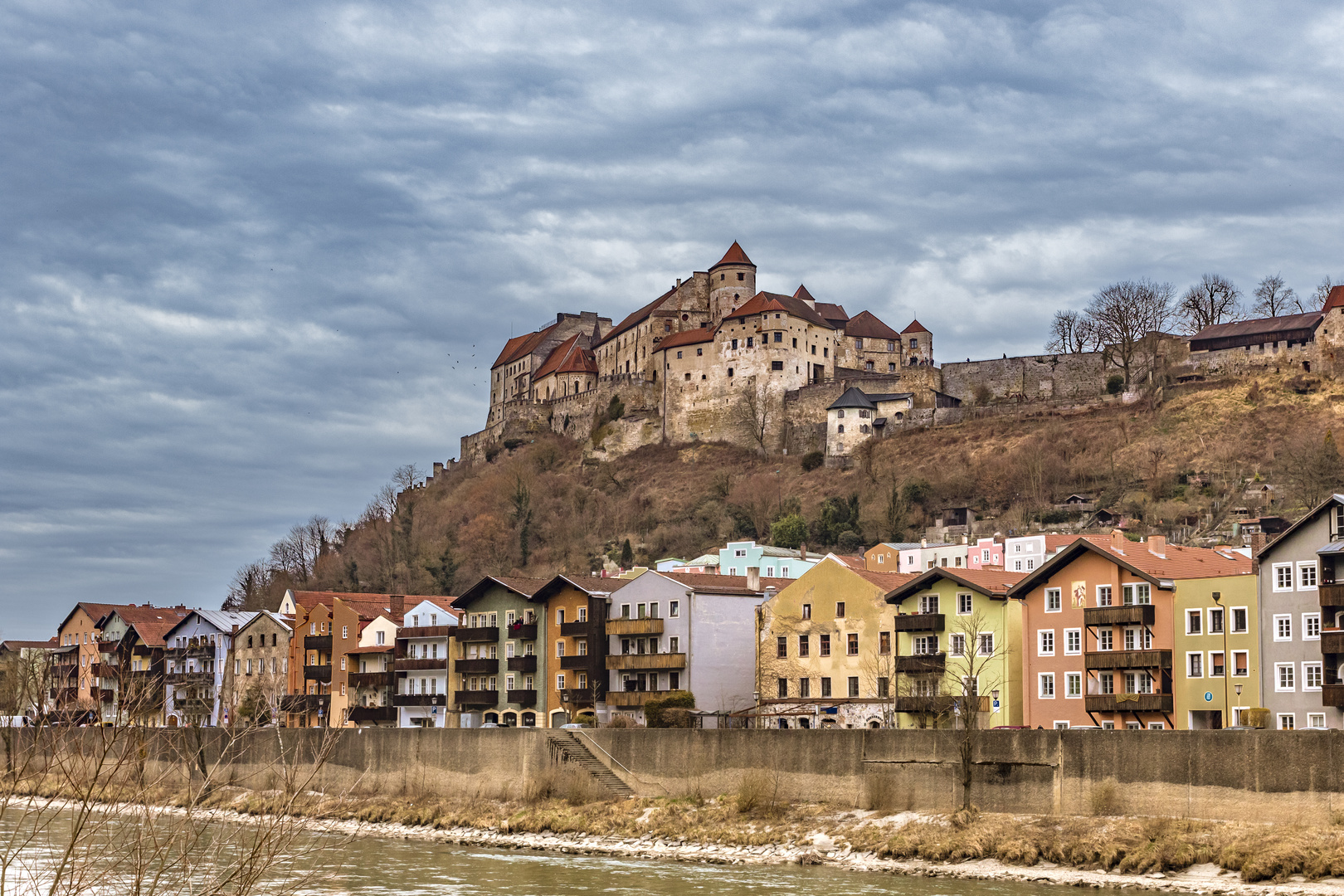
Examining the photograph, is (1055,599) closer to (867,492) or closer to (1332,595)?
(1332,595)

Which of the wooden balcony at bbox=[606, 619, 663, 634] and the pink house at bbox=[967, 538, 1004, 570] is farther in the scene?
the pink house at bbox=[967, 538, 1004, 570]

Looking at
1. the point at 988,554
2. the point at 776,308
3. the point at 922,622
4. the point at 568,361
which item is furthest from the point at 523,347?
the point at 922,622

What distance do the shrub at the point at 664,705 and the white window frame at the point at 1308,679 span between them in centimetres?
2417

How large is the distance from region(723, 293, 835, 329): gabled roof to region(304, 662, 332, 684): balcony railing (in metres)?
76.9

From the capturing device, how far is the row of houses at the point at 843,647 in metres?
53.0

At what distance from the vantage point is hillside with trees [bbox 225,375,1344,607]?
11781cm

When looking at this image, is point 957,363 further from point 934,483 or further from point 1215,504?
point 1215,504

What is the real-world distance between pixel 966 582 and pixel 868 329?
337ft

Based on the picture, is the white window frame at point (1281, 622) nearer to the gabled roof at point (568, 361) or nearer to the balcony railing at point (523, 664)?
the balcony railing at point (523, 664)

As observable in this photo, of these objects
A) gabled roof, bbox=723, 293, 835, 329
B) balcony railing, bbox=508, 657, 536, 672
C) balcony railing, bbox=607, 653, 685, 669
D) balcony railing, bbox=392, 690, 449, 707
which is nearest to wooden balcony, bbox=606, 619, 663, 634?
balcony railing, bbox=607, 653, 685, 669

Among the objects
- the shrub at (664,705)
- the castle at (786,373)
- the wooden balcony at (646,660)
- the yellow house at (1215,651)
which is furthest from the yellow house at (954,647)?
the castle at (786,373)

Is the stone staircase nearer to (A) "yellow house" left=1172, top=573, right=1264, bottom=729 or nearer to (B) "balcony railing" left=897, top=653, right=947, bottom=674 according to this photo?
(B) "balcony railing" left=897, top=653, right=947, bottom=674

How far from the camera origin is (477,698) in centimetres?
7762

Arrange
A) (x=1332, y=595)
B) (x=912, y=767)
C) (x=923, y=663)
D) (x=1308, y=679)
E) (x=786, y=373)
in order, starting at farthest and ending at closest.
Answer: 1. (x=786, y=373)
2. (x=923, y=663)
3. (x=1308, y=679)
4. (x=1332, y=595)
5. (x=912, y=767)
